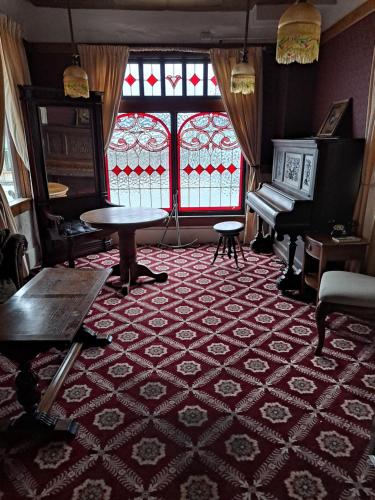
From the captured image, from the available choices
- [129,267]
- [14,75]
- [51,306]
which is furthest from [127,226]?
[14,75]

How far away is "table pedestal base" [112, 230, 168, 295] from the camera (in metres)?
3.74

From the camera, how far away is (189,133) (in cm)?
506

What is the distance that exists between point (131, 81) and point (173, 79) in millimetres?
567

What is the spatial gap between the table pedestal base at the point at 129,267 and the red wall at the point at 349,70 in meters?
2.48

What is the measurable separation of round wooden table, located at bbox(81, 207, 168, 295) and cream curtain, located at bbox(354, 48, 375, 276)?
6.16ft

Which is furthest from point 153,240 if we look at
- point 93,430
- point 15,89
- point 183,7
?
point 93,430

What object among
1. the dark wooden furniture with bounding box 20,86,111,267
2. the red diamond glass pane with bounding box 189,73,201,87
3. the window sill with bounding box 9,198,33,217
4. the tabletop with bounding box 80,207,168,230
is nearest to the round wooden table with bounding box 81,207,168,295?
the tabletop with bounding box 80,207,168,230

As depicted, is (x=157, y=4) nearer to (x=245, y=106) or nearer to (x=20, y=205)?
(x=245, y=106)

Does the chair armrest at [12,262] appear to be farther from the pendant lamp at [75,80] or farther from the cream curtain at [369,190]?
the cream curtain at [369,190]

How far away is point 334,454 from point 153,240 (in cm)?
396

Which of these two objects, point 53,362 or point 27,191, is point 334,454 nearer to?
point 53,362

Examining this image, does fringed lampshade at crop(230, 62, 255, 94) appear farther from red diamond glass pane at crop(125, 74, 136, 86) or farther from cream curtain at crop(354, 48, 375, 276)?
red diamond glass pane at crop(125, 74, 136, 86)

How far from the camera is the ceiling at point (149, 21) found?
408cm

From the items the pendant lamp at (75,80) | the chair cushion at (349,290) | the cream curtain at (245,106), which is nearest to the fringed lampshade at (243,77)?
the cream curtain at (245,106)
